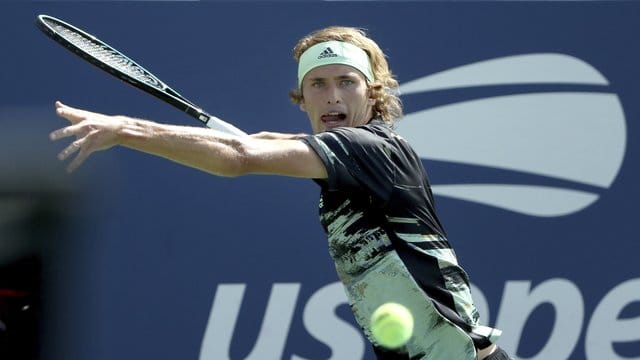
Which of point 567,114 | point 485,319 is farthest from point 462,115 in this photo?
point 485,319

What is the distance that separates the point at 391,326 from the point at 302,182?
2.28 m

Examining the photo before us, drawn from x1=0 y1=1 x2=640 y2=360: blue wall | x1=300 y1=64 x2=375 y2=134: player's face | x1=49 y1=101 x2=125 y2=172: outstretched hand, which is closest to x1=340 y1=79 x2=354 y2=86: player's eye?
x1=300 y1=64 x2=375 y2=134: player's face

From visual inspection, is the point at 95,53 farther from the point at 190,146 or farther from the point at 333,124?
the point at 190,146

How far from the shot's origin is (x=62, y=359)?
570 centimetres

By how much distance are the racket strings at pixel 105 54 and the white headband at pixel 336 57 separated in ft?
1.75

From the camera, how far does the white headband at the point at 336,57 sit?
4.01 m

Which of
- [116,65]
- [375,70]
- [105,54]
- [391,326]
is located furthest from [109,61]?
[391,326]

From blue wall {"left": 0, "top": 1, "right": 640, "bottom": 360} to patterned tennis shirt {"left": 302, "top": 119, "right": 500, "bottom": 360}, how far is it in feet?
6.04

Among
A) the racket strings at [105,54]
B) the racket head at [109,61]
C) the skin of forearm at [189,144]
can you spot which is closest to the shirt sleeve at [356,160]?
the skin of forearm at [189,144]

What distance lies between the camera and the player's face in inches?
155

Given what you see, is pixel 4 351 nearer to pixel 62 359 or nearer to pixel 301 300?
pixel 62 359

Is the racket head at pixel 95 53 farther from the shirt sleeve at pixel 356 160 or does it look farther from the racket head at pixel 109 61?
the shirt sleeve at pixel 356 160

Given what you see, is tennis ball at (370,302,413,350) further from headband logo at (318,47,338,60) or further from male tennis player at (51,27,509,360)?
headband logo at (318,47,338,60)

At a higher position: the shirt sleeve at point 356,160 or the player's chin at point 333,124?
the player's chin at point 333,124
